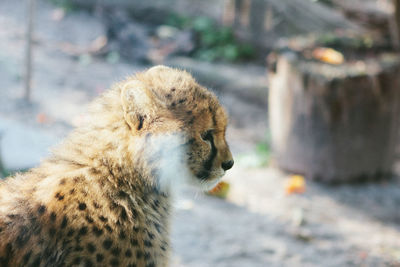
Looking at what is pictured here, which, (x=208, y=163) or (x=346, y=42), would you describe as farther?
(x=346, y=42)

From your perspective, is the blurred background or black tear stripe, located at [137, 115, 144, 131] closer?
black tear stripe, located at [137, 115, 144, 131]

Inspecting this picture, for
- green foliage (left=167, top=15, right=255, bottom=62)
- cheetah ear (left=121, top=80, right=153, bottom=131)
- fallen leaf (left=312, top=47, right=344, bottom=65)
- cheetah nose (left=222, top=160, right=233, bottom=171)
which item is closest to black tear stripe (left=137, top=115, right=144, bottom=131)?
cheetah ear (left=121, top=80, right=153, bottom=131)

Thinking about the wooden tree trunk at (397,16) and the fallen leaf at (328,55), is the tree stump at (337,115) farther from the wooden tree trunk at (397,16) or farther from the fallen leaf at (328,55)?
the wooden tree trunk at (397,16)

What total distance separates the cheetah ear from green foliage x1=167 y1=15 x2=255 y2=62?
6982mm

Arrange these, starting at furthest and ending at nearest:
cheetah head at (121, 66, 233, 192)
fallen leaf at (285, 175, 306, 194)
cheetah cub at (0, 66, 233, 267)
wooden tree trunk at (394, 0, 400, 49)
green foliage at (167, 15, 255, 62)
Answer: green foliage at (167, 15, 255, 62) → wooden tree trunk at (394, 0, 400, 49) → fallen leaf at (285, 175, 306, 194) → cheetah head at (121, 66, 233, 192) → cheetah cub at (0, 66, 233, 267)

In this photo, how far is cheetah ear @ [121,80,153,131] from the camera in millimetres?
1949

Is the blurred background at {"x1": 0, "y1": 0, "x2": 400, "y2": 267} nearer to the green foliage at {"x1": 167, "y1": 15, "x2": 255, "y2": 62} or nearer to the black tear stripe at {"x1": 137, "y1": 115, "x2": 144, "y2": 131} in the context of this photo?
the green foliage at {"x1": 167, "y1": 15, "x2": 255, "y2": 62}

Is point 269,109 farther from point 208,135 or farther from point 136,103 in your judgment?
point 136,103

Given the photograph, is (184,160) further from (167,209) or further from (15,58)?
(15,58)

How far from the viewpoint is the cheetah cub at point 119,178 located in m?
1.85

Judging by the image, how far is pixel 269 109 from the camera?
6.58 metres

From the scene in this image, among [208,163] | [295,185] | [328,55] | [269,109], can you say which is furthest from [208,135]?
[269,109]

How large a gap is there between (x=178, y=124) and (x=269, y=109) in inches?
186

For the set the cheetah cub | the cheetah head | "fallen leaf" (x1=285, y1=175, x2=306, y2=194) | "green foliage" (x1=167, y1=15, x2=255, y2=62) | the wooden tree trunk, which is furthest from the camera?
"green foliage" (x1=167, y1=15, x2=255, y2=62)
